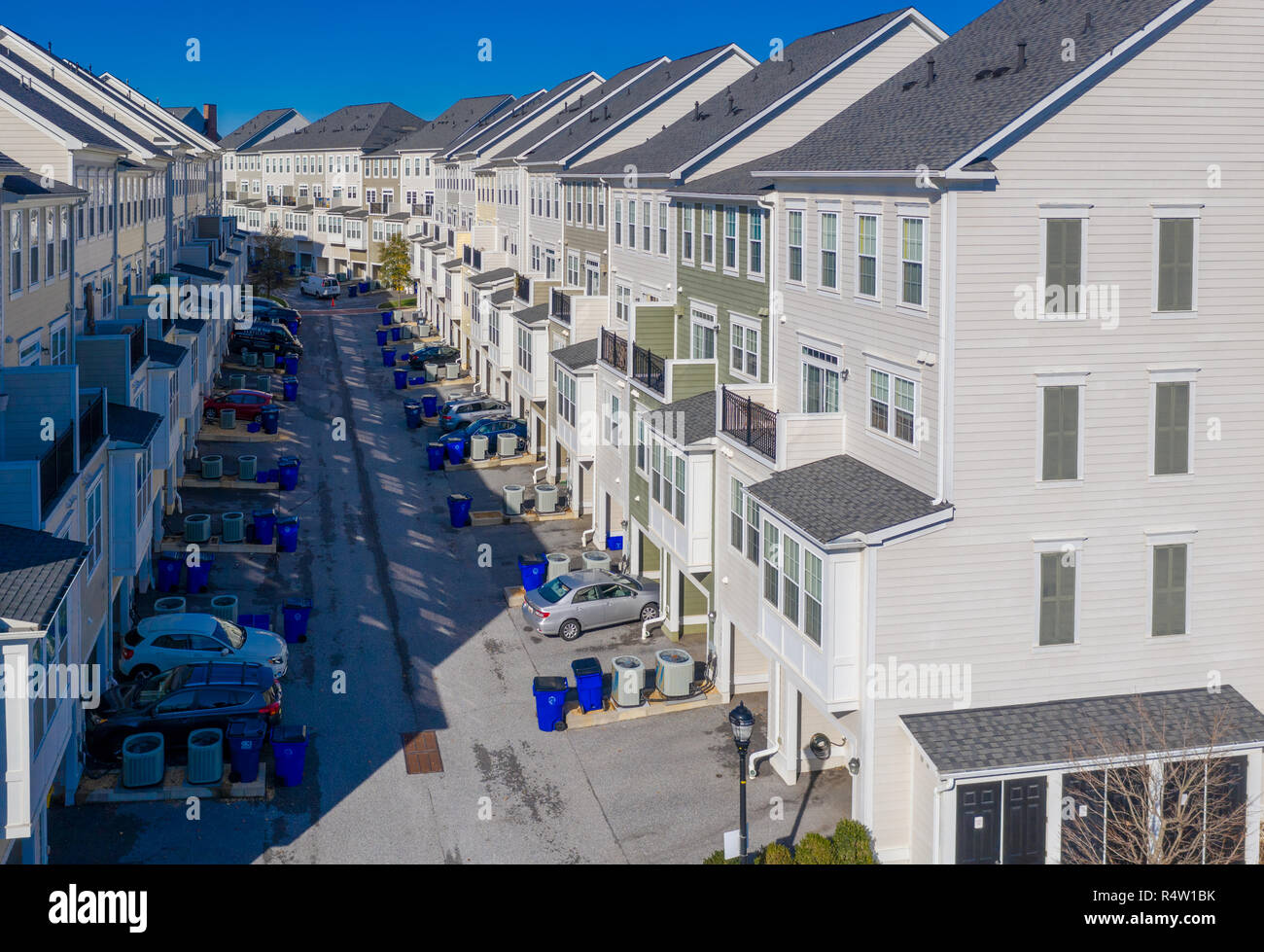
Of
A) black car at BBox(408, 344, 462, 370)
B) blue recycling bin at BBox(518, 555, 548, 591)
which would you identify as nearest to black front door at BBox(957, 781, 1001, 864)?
blue recycling bin at BBox(518, 555, 548, 591)

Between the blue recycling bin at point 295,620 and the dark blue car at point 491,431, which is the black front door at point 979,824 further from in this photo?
the dark blue car at point 491,431

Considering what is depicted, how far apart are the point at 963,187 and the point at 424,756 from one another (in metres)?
13.8

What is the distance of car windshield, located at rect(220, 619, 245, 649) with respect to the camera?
26.1 metres

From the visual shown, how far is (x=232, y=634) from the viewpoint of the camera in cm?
2650

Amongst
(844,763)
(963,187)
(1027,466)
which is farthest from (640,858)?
(963,187)

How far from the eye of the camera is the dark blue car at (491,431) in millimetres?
48406

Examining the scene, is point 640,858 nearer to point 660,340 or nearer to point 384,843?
point 384,843

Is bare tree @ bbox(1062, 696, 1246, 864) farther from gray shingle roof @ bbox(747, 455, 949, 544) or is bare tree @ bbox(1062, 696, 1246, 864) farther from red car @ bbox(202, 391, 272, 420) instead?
red car @ bbox(202, 391, 272, 420)

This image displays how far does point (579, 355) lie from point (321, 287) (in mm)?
66169

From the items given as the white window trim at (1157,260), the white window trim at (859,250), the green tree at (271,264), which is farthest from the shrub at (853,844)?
the green tree at (271,264)

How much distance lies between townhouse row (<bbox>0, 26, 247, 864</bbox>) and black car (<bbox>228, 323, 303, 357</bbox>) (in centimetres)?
1963

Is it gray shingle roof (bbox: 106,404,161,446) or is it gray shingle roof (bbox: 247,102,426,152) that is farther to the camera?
gray shingle roof (bbox: 247,102,426,152)

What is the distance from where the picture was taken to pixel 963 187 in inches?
693

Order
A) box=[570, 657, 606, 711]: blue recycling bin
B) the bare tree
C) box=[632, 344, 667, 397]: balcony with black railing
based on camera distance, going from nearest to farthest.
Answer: the bare tree, box=[570, 657, 606, 711]: blue recycling bin, box=[632, 344, 667, 397]: balcony with black railing
